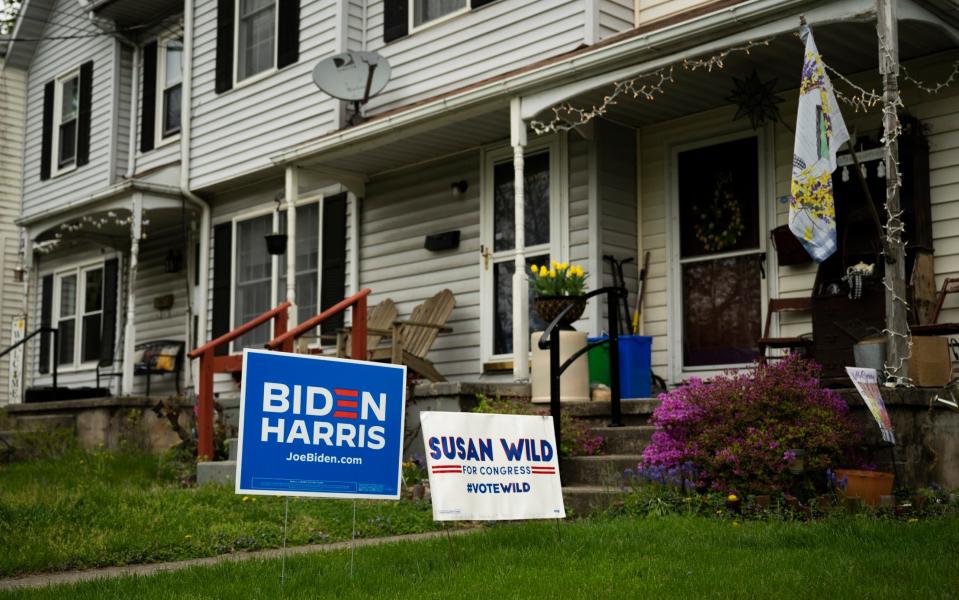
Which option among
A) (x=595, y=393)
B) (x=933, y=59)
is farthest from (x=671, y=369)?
(x=933, y=59)

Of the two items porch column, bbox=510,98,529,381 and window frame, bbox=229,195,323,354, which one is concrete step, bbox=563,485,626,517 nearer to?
porch column, bbox=510,98,529,381

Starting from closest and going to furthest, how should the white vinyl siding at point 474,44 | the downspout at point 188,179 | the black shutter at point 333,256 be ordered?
1. the white vinyl siding at point 474,44
2. the black shutter at point 333,256
3. the downspout at point 188,179

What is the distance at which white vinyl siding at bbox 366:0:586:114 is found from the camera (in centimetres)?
1055

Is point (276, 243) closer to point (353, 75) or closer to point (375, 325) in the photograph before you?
point (375, 325)

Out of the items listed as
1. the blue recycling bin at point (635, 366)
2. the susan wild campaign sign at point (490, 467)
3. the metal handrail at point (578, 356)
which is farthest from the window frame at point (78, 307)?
the susan wild campaign sign at point (490, 467)

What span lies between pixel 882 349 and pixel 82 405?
975 centimetres

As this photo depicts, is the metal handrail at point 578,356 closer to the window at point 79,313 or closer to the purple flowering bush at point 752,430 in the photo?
the purple flowering bush at point 752,430

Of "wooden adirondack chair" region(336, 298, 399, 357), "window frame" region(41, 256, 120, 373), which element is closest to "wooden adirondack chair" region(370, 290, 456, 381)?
"wooden adirondack chair" region(336, 298, 399, 357)

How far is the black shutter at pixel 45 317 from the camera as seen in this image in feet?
60.6

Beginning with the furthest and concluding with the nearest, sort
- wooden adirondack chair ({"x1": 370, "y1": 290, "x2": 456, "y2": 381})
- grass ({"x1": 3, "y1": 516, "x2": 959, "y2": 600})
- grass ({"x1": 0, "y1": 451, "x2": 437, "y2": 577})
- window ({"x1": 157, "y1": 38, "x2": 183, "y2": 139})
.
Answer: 1. window ({"x1": 157, "y1": 38, "x2": 183, "y2": 139})
2. wooden adirondack chair ({"x1": 370, "y1": 290, "x2": 456, "y2": 381})
3. grass ({"x1": 0, "y1": 451, "x2": 437, "y2": 577})
4. grass ({"x1": 3, "y1": 516, "x2": 959, "y2": 600})

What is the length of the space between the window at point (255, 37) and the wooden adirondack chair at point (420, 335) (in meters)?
4.50

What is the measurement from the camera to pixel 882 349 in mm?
7250

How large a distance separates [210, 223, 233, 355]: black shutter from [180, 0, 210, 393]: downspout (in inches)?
7.1

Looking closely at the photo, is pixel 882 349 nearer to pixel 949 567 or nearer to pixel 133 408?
→ pixel 949 567
